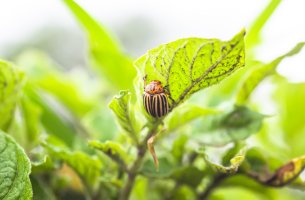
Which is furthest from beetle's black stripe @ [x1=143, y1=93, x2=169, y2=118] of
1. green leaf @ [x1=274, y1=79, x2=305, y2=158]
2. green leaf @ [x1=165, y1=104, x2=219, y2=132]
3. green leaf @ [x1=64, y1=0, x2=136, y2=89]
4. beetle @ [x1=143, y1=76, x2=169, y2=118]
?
green leaf @ [x1=274, y1=79, x2=305, y2=158]

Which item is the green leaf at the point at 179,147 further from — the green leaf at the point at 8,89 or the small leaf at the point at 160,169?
the green leaf at the point at 8,89

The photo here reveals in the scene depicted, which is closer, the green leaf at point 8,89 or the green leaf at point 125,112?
the green leaf at point 125,112

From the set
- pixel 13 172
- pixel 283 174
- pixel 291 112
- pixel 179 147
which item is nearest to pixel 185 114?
pixel 179 147

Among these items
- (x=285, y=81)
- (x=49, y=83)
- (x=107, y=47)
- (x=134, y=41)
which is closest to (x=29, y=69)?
(x=49, y=83)

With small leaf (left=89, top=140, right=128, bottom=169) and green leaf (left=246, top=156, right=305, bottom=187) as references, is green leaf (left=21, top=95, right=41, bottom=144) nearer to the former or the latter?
small leaf (left=89, top=140, right=128, bottom=169)

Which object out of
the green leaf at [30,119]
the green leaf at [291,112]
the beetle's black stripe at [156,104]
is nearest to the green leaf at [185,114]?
the beetle's black stripe at [156,104]

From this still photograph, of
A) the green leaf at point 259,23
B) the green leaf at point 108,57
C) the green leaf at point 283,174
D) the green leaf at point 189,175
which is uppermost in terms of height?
the green leaf at point 108,57

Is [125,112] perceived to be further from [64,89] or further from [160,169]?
[64,89]
